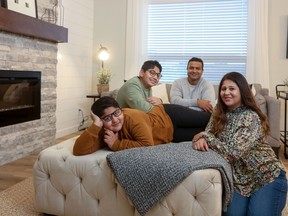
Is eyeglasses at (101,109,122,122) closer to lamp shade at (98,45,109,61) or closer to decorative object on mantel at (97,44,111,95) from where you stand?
decorative object on mantel at (97,44,111,95)

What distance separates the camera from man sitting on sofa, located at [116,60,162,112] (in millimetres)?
2367

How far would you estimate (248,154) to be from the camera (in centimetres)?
171

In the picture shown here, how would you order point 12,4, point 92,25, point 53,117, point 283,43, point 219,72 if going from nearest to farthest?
point 12,4 < point 53,117 < point 283,43 < point 219,72 < point 92,25

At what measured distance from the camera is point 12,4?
10.4 ft

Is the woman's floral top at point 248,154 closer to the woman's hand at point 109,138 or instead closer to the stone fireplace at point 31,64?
the woman's hand at point 109,138

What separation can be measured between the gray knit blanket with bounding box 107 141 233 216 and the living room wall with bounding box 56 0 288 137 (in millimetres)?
3013

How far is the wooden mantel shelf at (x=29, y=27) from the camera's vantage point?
9.55ft

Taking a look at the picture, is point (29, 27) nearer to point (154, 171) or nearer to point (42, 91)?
point (42, 91)

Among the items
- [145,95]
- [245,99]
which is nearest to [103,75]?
[145,95]

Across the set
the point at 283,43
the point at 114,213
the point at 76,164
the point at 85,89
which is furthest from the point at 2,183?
the point at 283,43

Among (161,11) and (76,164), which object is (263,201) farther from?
(161,11)

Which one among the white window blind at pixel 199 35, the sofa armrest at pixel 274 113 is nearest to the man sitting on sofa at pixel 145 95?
the sofa armrest at pixel 274 113

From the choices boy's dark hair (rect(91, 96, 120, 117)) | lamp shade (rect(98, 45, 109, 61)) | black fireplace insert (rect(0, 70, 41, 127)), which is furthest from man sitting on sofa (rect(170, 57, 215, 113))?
lamp shade (rect(98, 45, 109, 61))

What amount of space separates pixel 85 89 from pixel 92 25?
1.16m
